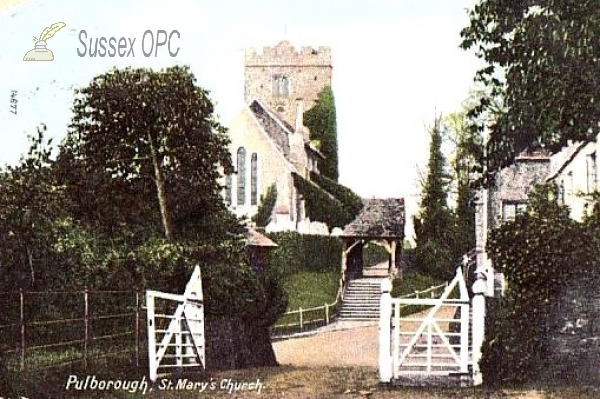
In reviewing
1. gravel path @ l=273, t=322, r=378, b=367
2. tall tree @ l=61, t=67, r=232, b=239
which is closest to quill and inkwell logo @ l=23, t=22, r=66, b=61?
tall tree @ l=61, t=67, r=232, b=239

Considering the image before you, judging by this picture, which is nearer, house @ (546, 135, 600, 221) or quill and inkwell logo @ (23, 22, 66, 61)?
house @ (546, 135, 600, 221)

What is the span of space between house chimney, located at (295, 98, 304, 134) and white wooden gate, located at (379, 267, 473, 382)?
1.24 ft

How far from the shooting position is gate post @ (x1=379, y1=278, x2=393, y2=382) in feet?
5.88

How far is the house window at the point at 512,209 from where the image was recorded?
1.77 m

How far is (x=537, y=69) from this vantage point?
1.74 m

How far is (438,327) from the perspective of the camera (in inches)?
70.6

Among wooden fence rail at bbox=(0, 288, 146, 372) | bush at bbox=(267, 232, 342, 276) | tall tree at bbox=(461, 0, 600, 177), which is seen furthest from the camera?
wooden fence rail at bbox=(0, 288, 146, 372)

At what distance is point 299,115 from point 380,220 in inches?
11.0

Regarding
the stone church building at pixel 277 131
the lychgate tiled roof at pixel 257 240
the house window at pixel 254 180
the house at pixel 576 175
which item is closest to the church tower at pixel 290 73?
the stone church building at pixel 277 131

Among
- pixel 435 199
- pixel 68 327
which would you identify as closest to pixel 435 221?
Answer: pixel 435 199

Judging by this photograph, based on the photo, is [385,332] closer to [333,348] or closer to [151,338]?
[333,348]

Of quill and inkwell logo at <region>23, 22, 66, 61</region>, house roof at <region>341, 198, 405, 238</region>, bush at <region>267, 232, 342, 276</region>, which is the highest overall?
quill and inkwell logo at <region>23, 22, 66, 61</region>

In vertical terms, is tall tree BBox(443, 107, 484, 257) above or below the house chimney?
below

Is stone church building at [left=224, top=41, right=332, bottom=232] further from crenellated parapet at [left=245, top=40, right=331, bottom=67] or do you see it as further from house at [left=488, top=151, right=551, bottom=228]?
house at [left=488, top=151, right=551, bottom=228]
